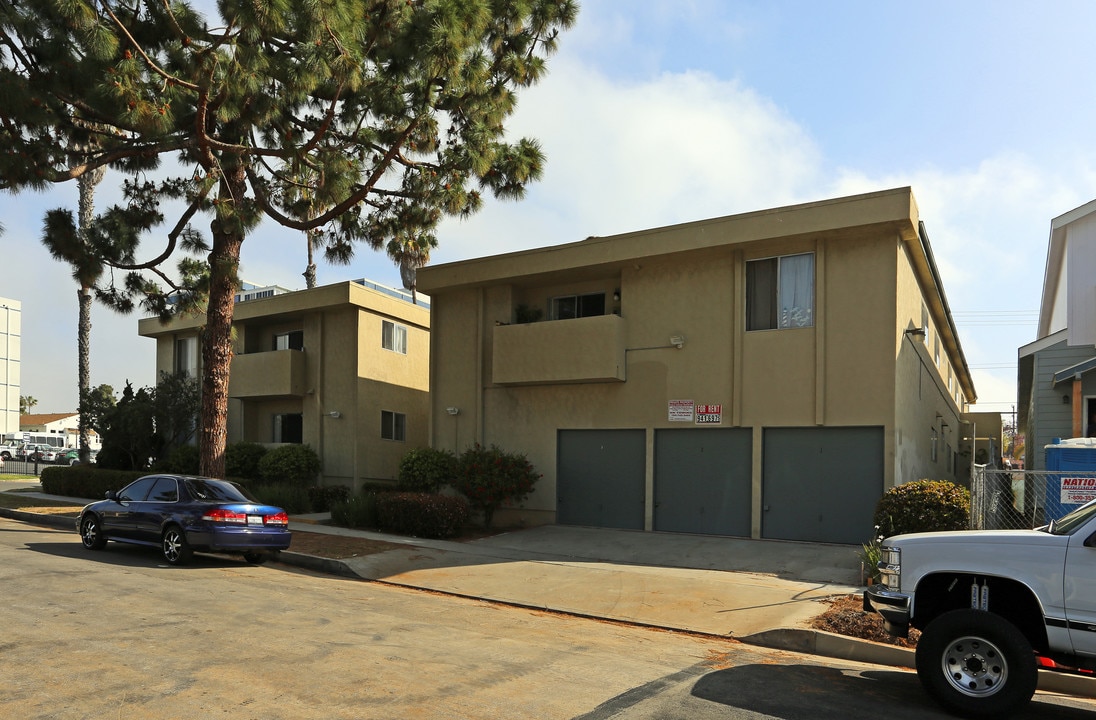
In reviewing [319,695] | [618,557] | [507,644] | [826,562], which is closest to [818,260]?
[826,562]

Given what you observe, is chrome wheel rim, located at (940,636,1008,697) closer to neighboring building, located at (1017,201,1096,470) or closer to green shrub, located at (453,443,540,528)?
neighboring building, located at (1017,201,1096,470)

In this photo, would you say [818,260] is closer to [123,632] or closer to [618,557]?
[618,557]

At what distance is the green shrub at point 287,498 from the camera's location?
67.5 feet

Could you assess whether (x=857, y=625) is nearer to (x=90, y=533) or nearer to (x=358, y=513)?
(x=358, y=513)

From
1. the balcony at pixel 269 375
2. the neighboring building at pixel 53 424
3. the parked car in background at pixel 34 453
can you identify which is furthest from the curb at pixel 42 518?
the neighboring building at pixel 53 424

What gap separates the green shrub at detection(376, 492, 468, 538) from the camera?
53.1ft

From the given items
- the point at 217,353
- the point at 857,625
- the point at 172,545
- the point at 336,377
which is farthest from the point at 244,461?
the point at 857,625

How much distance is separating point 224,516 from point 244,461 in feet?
39.0

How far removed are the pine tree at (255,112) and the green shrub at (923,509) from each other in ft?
30.3

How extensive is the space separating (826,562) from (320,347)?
1587cm

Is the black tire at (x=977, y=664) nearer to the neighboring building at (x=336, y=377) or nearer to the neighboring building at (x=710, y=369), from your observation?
the neighboring building at (x=710, y=369)

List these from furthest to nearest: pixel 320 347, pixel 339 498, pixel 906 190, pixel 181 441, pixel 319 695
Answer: pixel 181 441
pixel 320 347
pixel 339 498
pixel 906 190
pixel 319 695

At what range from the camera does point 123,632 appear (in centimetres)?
776

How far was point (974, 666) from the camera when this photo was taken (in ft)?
20.5
